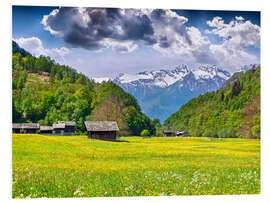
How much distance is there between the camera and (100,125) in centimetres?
1205

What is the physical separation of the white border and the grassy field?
24 cm

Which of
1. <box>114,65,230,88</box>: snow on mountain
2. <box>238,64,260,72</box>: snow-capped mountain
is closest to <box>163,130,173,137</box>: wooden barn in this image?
<box>114,65,230,88</box>: snow on mountain

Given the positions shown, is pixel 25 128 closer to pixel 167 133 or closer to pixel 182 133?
pixel 167 133

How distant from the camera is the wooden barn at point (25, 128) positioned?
10.2m

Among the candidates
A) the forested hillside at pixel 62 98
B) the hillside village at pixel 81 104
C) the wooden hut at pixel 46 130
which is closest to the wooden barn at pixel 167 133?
the hillside village at pixel 81 104

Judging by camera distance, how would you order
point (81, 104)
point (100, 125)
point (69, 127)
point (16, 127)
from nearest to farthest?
point (16, 127) < point (69, 127) < point (100, 125) < point (81, 104)

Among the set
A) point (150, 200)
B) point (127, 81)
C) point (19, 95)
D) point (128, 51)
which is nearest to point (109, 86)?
point (127, 81)

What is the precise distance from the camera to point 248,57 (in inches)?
473

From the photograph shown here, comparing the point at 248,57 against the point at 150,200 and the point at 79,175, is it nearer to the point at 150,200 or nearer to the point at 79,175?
the point at 150,200

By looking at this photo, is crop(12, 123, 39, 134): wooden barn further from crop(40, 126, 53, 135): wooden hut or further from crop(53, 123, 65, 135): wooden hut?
crop(53, 123, 65, 135): wooden hut

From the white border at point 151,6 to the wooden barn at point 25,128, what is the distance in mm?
744

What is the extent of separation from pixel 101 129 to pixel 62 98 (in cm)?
215

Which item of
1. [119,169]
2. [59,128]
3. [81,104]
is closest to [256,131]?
[119,169]

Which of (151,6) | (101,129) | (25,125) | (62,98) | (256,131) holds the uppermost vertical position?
(151,6)
